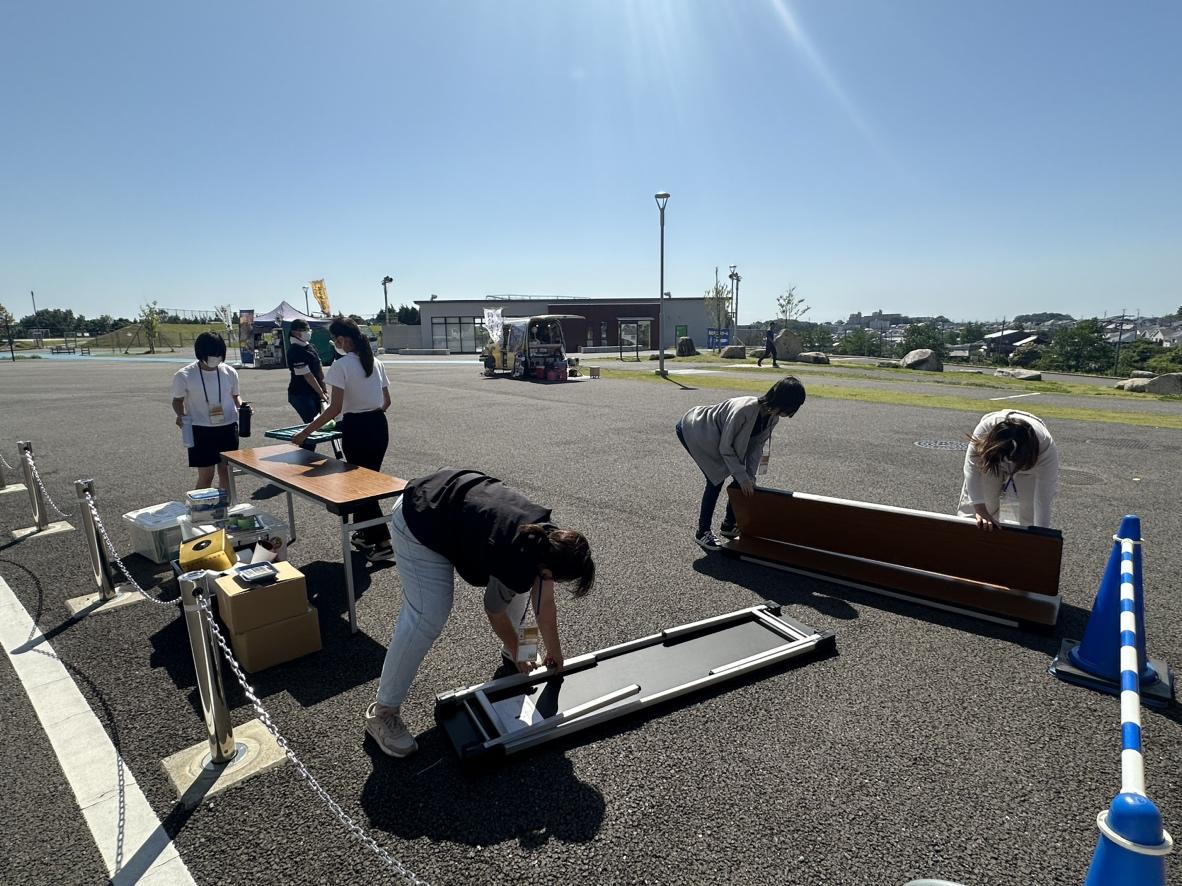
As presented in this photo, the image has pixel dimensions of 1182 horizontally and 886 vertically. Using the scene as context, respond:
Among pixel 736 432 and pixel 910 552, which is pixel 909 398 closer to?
pixel 910 552

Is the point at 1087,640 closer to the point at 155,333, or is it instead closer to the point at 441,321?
the point at 441,321

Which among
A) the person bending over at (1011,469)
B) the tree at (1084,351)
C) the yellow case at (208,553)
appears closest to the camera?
the person bending over at (1011,469)

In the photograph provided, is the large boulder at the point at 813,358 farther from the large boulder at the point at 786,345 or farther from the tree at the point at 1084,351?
the tree at the point at 1084,351

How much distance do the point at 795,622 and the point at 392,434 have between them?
965 centimetres

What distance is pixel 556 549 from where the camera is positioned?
7.91 ft

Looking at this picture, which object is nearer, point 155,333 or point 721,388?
point 721,388

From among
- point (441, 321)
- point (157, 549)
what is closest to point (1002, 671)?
point (157, 549)

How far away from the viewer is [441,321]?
48.1m

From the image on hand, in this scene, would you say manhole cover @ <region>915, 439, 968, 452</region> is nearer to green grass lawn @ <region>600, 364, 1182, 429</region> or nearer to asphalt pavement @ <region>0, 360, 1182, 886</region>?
asphalt pavement @ <region>0, 360, 1182, 886</region>

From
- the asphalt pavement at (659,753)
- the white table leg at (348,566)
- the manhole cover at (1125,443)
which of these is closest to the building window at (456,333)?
the manhole cover at (1125,443)

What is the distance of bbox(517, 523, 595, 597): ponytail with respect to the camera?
2418 mm

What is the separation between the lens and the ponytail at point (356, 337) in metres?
5.25

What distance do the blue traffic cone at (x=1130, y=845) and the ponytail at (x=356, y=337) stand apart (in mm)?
5172

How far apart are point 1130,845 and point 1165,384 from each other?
89.8 feet
